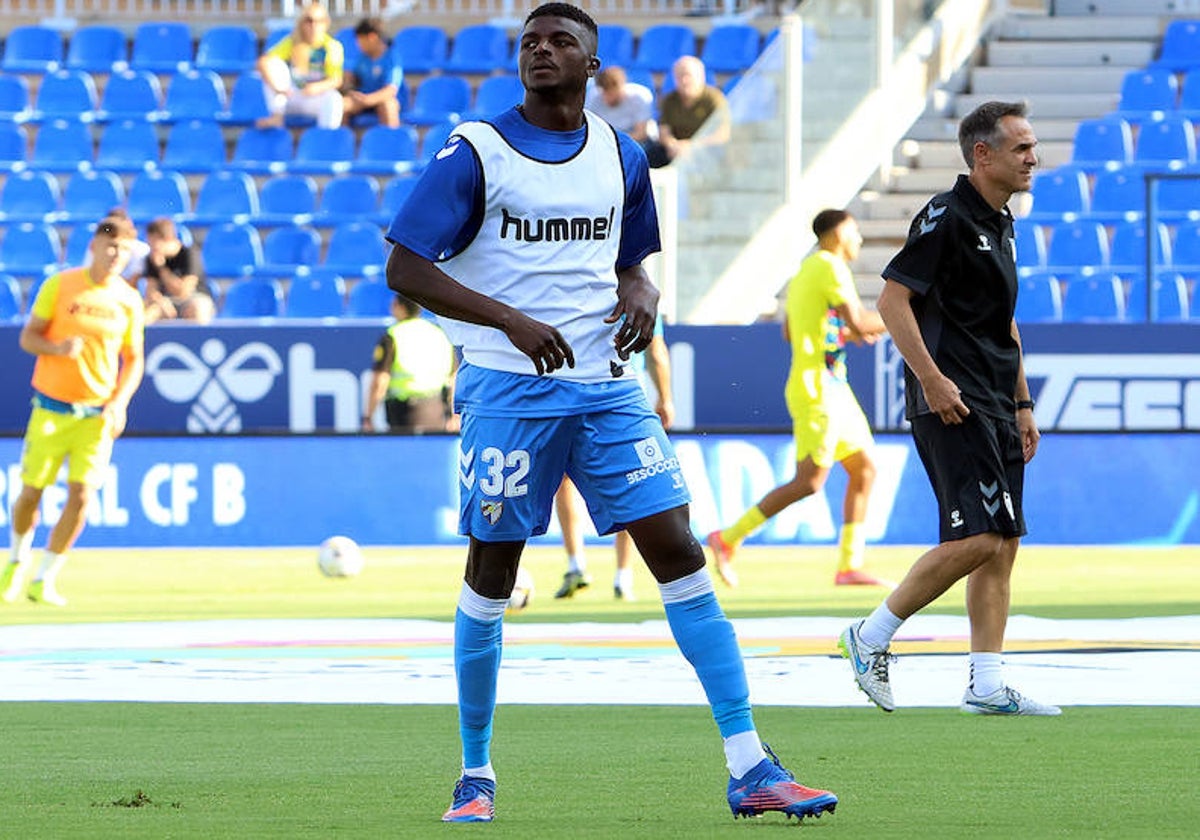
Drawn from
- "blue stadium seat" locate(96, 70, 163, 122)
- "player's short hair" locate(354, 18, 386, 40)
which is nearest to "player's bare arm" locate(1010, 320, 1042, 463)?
"player's short hair" locate(354, 18, 386, 40)

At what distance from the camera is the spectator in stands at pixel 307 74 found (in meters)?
25.6

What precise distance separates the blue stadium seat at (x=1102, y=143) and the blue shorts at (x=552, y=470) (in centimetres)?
1735

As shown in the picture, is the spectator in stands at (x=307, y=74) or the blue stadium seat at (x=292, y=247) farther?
the spectator in stands at (x=307, y=74)

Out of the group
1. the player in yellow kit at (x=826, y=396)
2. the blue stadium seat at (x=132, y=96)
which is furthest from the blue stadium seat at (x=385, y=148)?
the player in yellow kit at (x=826, y=396)

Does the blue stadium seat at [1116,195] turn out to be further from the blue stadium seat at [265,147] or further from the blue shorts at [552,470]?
the blue shorts at [552,470]

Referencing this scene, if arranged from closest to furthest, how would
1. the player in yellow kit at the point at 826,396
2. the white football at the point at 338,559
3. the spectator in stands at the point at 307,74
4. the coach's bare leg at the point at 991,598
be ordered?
the coach's bare leg at the point at 991,598
the player in yellow kit at the point at 826,396
the white football at the point at 338,559
the spectator in stands at the point at 307,74

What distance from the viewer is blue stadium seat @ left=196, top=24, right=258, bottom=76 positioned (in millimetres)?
27578

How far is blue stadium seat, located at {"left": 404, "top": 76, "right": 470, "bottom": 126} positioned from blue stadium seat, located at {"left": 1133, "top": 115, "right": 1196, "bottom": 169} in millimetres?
7056

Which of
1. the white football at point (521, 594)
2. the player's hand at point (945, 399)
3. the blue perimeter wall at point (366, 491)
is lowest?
the blue perimeter wall at point (366, 491)

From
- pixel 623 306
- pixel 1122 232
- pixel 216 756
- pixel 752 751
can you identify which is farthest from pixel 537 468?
pixel 1122 232

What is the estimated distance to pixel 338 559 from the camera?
54.3ft

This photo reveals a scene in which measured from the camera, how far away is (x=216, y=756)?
782 centimetres

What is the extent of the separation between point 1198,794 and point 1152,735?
140 cm

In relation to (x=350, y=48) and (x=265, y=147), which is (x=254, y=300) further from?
(x=350, y=48)
